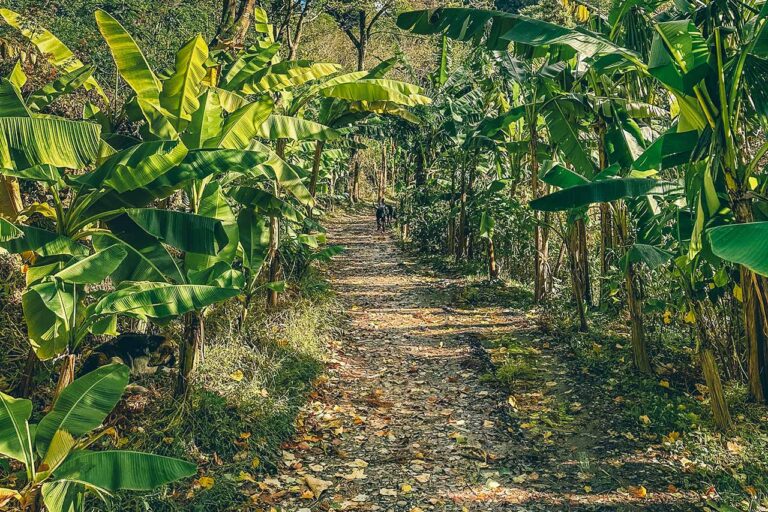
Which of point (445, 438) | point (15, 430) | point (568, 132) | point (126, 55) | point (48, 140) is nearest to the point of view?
point (15, 430)

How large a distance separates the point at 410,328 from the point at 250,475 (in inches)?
196

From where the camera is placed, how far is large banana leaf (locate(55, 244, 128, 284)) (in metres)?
3.78

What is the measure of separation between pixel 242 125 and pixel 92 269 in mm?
1933

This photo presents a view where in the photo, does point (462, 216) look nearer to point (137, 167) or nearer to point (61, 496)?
point (137, 167)

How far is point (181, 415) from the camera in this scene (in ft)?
16.8

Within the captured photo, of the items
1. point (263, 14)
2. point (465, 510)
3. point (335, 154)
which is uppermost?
point (263, 14)

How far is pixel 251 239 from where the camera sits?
640 cm

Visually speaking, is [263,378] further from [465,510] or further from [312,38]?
[312,38]

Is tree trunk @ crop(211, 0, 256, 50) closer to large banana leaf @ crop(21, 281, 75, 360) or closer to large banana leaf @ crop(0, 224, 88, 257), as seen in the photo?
large banana leaf @ crop(0, 224, 88, 257)

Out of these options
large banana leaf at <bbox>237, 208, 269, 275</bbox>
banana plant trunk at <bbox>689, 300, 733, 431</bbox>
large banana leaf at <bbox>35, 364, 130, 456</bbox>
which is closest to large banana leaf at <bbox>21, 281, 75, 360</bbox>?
large banana leaf at <bbox>35, 364, 130, 456</bbox>

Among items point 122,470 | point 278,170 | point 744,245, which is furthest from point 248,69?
point 744,245

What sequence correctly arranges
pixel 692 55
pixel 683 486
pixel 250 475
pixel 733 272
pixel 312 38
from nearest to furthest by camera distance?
pixel 692 55
pixel 683 486
pixel 250 475
pixel 733 272
pixel 312 38

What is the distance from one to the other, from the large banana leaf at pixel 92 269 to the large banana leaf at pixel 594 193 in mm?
3531

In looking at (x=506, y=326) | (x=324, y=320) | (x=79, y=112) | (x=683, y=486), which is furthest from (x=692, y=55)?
(x=79, y=112)
